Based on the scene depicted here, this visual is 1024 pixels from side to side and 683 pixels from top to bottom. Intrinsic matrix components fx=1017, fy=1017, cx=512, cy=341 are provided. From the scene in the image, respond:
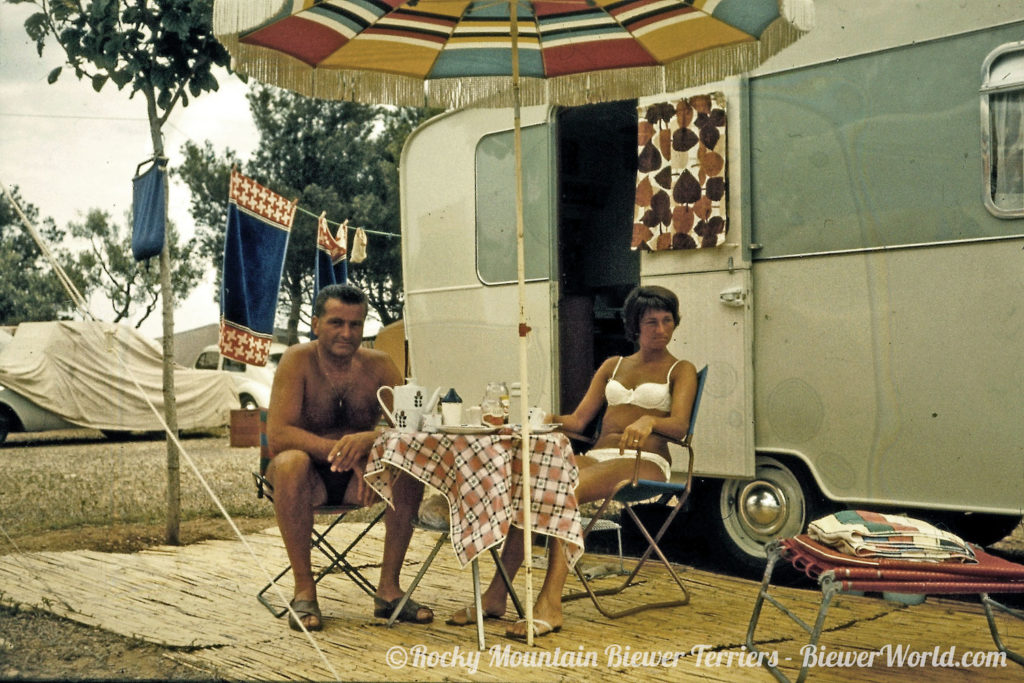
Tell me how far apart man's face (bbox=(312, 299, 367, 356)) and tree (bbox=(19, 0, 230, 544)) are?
130 centimetres

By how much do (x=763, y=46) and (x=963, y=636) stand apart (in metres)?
2.14

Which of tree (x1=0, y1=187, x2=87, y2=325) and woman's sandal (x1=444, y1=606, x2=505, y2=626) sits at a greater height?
tree (x1=0, y1=187, x2=87, y2=325)

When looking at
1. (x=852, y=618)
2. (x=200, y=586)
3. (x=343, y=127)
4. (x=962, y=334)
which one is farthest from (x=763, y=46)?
(x=343, y=127)

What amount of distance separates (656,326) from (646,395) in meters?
0.30

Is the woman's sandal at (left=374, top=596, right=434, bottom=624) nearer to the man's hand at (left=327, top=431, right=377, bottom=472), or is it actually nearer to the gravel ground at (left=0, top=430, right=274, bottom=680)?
the man's hand at (left=327, top=431, right=377, bottom=472)

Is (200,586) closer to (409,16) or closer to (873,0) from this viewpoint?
(409,16)

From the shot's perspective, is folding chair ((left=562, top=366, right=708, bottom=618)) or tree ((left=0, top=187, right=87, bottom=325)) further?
tree ((left=0, top=187, right=87, bottom=325))

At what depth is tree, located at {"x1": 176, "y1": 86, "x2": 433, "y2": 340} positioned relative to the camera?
21.0 m

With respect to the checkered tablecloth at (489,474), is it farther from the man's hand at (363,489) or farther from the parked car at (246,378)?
the parked car at (246,378)

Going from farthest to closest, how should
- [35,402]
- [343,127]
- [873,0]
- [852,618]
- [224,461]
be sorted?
[343,127] → [35,402] → [224,461] → [873,0] → [852,618]

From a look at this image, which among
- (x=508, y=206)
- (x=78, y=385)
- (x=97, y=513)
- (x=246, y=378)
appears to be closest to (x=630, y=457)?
(x=508, y=206)

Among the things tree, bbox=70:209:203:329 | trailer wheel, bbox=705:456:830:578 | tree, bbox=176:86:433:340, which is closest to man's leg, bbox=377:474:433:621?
trailer wheel, bbox=705:456:830:578

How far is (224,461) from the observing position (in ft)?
33.8

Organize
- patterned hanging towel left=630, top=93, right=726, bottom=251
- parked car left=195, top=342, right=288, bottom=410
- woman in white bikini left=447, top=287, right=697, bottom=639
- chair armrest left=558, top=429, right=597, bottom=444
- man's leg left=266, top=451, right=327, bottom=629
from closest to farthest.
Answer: man's leg left=266, top=451, right=327, bottom=629, woman in white bikini left=447, top=287, right=697, bottom=639, chair armrest left=558, top=429, right=597, bottom=444, patterned hanging towel left=630, top=93, right=726, bottom=251, parked car left=195, top=342, right=288, bottom=410
